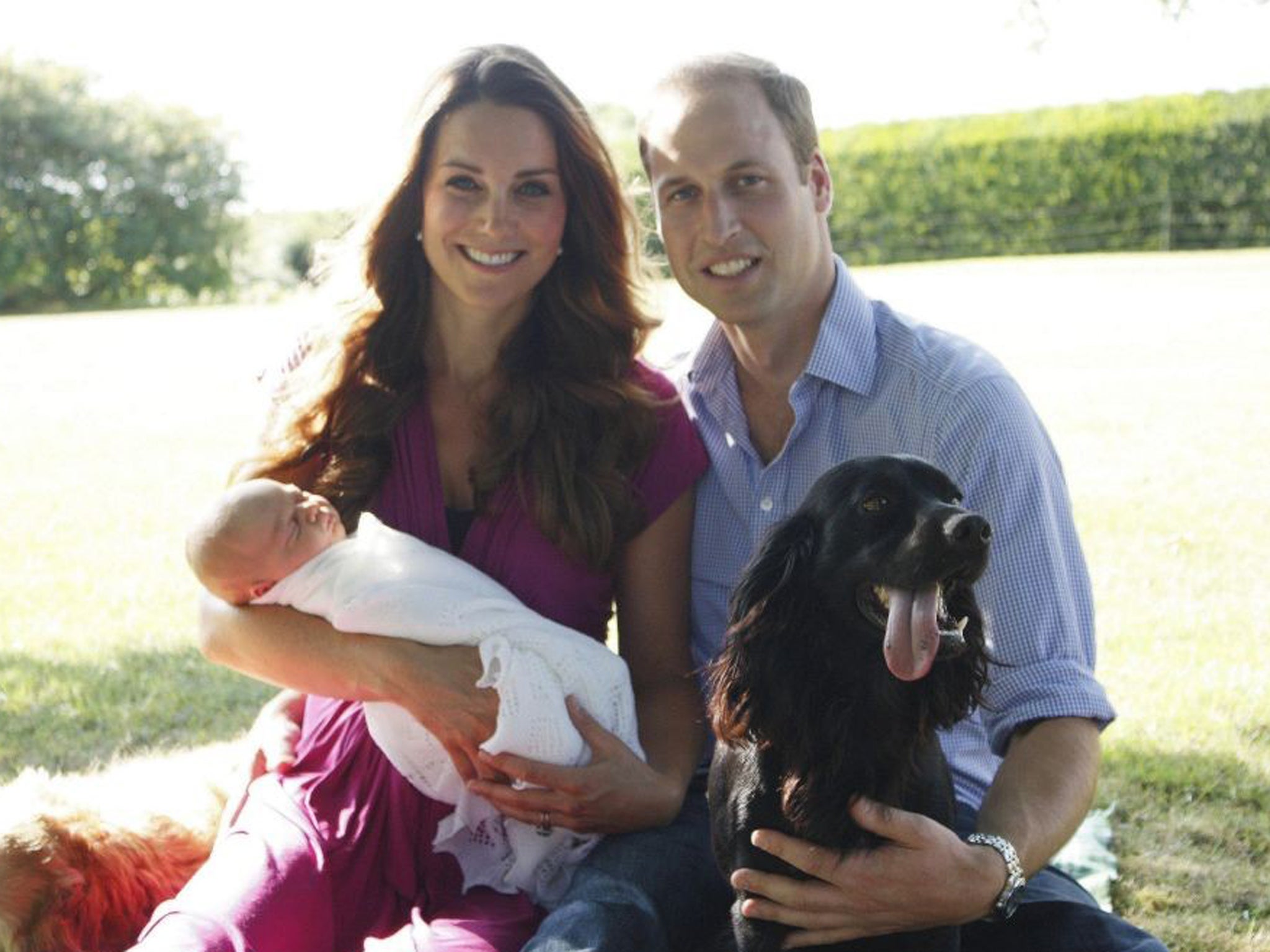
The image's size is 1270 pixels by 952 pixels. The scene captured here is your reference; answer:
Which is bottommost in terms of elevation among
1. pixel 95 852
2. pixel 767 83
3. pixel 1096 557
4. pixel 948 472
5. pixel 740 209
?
pixel 1096 557

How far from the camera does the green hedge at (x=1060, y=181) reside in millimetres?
28906

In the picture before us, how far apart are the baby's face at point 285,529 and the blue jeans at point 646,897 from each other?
93 centimetres

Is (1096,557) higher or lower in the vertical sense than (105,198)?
lower

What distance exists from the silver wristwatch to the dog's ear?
1.56 feet

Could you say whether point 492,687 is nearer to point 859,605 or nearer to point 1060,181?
point 859,605

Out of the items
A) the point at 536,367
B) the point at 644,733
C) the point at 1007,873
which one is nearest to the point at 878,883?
the point at 1007,873

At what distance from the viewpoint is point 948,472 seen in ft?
9.91

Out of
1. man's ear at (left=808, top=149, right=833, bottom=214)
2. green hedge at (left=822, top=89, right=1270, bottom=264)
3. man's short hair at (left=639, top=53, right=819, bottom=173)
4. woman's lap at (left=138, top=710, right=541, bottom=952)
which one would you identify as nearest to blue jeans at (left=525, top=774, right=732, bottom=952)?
woman's lap at (left=138, top=710, right=541, bottom=952)

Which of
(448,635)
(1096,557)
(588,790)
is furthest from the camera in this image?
(1096,557)

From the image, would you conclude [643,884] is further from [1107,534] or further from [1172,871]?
[1107,534]

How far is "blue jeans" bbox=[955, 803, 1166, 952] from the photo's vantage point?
278 centimetres

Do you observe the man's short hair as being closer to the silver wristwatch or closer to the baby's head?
the baby's head

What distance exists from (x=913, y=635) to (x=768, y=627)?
29 centimetres

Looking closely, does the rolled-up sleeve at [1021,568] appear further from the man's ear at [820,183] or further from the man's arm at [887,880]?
the man's ear at [820,183]
